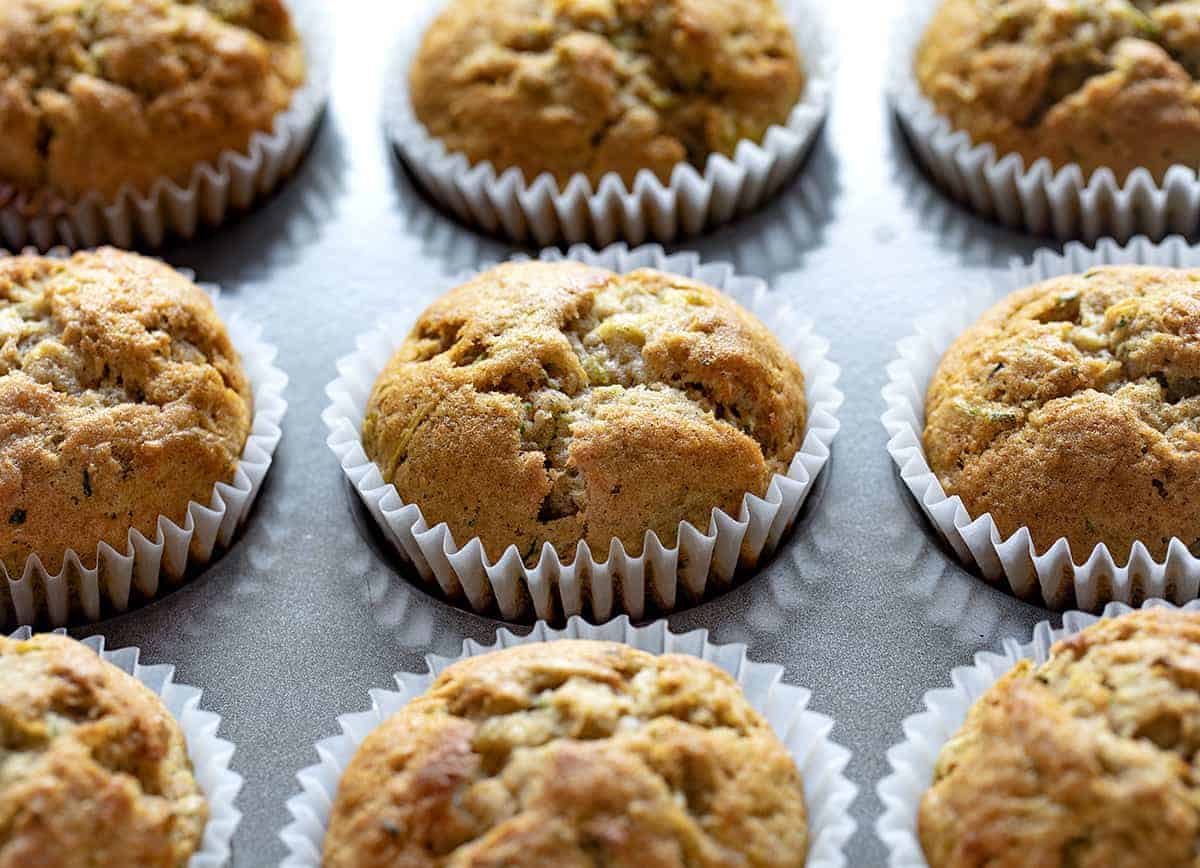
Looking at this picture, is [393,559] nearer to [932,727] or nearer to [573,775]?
[573,775]

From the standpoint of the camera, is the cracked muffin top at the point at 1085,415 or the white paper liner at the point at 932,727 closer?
the white paper liner at the point at 932,727

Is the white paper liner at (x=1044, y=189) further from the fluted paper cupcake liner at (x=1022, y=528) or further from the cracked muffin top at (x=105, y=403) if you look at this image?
the cracked muffin top at (x=105, y=403)

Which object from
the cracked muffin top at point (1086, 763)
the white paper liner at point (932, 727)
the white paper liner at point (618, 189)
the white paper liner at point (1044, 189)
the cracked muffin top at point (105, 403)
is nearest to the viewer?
the cracked muffin top at point (1086, 763)

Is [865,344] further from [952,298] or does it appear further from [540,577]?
[540,577]

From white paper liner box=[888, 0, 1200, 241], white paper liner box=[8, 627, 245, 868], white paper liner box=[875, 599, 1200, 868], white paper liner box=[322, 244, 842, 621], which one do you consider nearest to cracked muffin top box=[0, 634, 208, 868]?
white paper liner box=[8, 627, 245, 868]

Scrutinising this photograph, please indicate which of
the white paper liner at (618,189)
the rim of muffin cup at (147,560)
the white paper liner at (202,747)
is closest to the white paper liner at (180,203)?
the white paper liner at (618,189)

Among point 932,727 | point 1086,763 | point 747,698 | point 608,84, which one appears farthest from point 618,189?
→ point 1086,763

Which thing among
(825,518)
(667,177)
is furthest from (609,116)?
(825,518)

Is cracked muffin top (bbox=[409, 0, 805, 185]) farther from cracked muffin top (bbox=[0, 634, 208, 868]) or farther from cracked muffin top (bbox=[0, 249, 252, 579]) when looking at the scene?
cracked muffin top (bbox=[0, 634, 208, 868])

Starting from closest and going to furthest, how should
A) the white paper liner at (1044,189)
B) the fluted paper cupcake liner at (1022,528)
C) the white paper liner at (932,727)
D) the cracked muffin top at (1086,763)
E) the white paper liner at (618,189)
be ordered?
the cracked muffin top at (1086,763) → the white paper liner at (932,727) → the fluted paper cupcake liner at (1022,528) → the white paper liner at (1044,189) → the white paper liner at (618,189)
